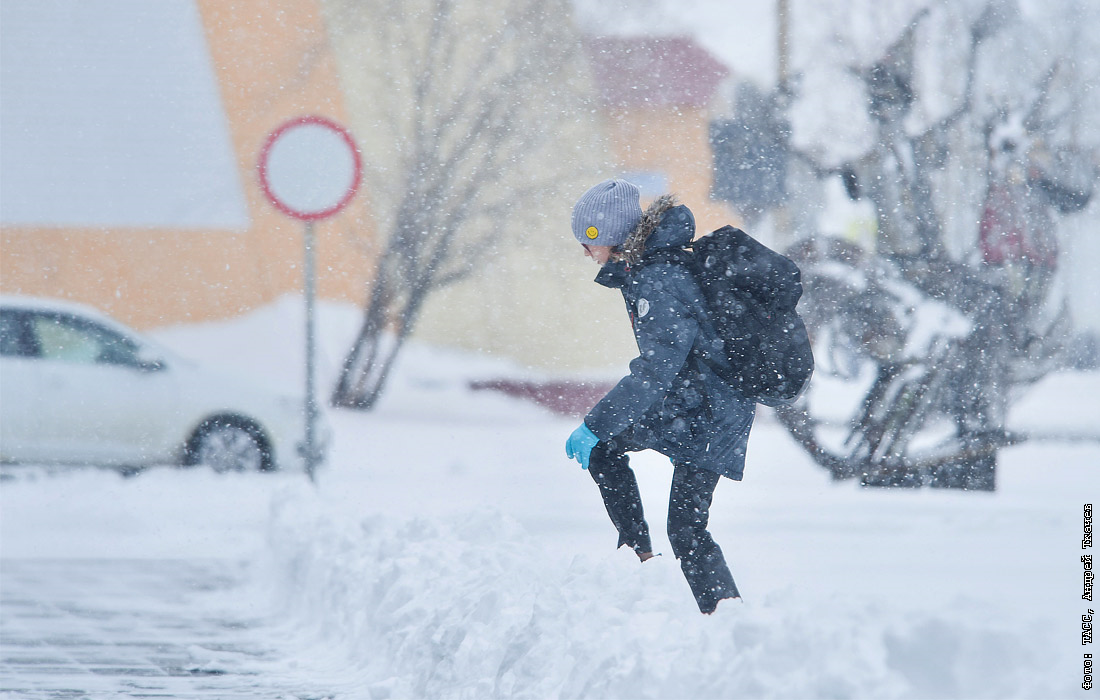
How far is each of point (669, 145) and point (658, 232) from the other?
9.14 m

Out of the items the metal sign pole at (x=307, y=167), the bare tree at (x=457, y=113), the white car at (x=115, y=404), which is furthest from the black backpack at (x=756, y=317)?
the bare tree at (x=457, y=113)

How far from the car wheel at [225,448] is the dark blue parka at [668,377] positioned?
17.7ft

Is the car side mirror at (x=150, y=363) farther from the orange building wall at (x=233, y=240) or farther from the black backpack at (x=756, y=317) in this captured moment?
the black backpack at (x=756, y=317)

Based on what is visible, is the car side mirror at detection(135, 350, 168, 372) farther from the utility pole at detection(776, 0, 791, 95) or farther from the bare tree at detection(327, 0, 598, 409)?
the utility pole at detection(776, 0, 791, 95)

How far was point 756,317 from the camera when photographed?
325 cm

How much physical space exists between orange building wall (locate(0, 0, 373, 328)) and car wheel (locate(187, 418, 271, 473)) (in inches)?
145

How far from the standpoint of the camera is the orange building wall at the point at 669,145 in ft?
39.3

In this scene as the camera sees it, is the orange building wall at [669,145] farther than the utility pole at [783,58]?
Yes

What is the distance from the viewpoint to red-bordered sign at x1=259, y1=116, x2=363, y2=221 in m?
6.80

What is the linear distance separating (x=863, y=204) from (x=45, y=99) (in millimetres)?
8206

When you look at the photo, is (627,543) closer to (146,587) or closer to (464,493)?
(146,587)

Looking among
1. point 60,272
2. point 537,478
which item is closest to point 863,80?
point 537,478

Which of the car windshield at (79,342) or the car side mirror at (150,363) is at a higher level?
the car windshield at (79,342)

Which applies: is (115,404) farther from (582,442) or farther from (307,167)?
(582,442)
